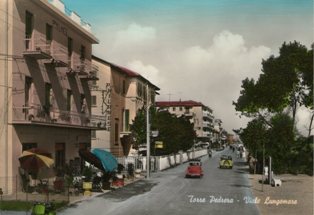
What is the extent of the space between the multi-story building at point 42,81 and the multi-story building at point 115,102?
11.0m

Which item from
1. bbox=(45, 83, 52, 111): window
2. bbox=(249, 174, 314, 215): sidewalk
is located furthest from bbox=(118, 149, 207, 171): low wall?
bbox=(45, 83, 52, 111): window

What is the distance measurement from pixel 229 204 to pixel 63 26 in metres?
18.8

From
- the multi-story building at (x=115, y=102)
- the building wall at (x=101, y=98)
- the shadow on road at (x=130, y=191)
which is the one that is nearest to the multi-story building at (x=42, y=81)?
the shadow on road at (x=130, y=191)

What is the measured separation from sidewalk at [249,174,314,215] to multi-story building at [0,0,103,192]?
45.7 feet

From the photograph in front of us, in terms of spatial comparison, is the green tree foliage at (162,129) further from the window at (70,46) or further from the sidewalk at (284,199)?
the sidewalk at (284,199)

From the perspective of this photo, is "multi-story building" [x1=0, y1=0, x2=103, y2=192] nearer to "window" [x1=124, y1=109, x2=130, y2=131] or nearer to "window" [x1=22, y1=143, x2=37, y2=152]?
"window" [x1=22, y1=143, x2=37, y2=152]

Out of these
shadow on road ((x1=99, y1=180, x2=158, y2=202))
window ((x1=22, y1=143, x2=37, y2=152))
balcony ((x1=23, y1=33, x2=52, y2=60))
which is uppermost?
balcony ((x1=23, y1=33, x2=52, y2=60))

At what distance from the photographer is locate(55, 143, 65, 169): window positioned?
119ft

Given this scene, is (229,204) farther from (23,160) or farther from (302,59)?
(302,59)

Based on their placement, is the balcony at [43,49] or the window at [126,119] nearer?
the balcony at [43,49]

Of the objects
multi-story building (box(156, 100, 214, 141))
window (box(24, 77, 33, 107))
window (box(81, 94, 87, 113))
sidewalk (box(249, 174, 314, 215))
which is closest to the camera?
sidewalk (box(249, 174, 314, 215))

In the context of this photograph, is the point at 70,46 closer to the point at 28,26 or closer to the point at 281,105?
the point at 28,26

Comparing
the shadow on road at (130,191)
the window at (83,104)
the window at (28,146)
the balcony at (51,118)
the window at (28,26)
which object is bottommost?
the shadow on road at (130,191)

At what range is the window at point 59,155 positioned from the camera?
3619 cm
